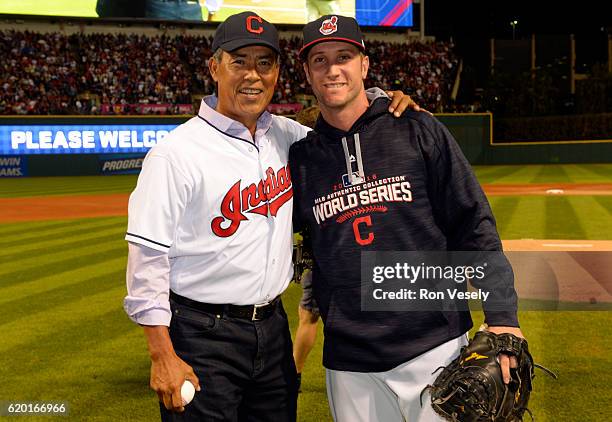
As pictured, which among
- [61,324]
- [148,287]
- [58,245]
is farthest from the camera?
[58,245]

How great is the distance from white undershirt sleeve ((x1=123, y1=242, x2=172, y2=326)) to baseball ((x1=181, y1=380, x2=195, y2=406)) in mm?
268

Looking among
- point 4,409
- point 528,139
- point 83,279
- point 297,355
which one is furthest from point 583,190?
point 528,139

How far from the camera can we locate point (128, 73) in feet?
137

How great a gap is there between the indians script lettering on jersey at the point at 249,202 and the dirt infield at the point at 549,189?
64.1 feet

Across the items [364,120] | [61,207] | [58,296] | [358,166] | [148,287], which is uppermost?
[364,120]

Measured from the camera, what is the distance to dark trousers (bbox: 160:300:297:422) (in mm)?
2908

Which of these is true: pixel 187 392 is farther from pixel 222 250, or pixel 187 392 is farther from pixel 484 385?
pixel 484 385

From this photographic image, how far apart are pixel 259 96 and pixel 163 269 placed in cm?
93

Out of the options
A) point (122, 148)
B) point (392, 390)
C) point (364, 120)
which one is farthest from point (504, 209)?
point (122, 148)

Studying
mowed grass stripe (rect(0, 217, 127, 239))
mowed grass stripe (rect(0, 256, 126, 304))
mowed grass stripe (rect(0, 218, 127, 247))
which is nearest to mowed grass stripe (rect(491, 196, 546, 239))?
mowed grass stripe (rect(0, 256, 126, 304))

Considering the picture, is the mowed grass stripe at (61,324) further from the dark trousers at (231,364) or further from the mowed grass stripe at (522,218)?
the mowed grass stripe at (522,218)

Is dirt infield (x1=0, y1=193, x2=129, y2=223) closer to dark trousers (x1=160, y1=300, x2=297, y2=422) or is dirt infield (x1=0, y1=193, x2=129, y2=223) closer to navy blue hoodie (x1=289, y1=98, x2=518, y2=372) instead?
dark trousers (x1=160, y1=300, x2=297, y2=422)

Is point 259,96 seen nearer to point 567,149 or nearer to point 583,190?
point 583,190

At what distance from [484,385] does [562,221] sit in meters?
13.4
